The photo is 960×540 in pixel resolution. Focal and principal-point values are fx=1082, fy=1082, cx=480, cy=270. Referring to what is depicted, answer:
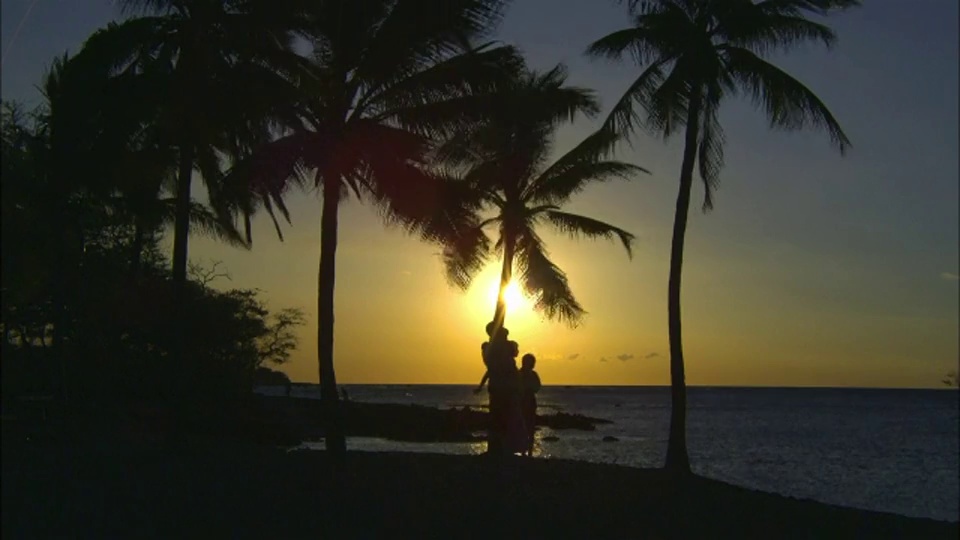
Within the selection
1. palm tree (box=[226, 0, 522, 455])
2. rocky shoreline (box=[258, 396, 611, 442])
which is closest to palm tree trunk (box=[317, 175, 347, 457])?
palm tree (box=[226, 0, 522, 455])

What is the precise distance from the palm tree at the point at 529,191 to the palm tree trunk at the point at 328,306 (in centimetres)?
486

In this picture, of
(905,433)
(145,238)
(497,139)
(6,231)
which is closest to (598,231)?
(497,139)

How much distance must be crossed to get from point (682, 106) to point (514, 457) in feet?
25.7

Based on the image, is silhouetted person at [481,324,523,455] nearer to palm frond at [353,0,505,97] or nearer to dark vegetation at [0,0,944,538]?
dark vegetation at [0,0,944,538]

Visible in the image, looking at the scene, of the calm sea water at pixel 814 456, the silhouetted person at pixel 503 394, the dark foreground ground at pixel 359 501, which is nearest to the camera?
the dark foreground ground at pixel 359 501

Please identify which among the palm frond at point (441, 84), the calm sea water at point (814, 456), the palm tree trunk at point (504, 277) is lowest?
the calm sea water at point (814, 456)

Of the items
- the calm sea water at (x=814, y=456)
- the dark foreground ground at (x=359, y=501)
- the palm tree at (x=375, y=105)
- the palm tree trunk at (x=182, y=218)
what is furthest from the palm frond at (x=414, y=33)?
the calm sea water at (x=814, y=456)

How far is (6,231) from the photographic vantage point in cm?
906

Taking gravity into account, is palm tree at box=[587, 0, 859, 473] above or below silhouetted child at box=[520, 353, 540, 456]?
above

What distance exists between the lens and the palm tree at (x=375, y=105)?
59.4ft

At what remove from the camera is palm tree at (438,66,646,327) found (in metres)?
24.6

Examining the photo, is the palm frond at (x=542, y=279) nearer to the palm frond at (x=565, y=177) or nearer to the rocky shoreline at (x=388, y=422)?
the palm frond at (x=565, y=177)

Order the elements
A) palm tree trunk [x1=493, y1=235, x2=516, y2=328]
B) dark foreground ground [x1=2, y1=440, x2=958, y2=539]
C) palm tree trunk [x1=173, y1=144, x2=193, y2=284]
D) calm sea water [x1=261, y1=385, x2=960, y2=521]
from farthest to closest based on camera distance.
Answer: calm sea water [x1=261, y1=385, x2=960, y2=521] → palm tree trunk [x1=493, y1=235, x2=516, y2=328] → palm tree trunk [x1=173, y1=144, x2=193, y2=284] → dark foreground ground [x1=2, y1=440, x2=958, y2=539]

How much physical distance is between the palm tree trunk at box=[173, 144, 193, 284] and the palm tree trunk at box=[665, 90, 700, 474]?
9288 millimetres
